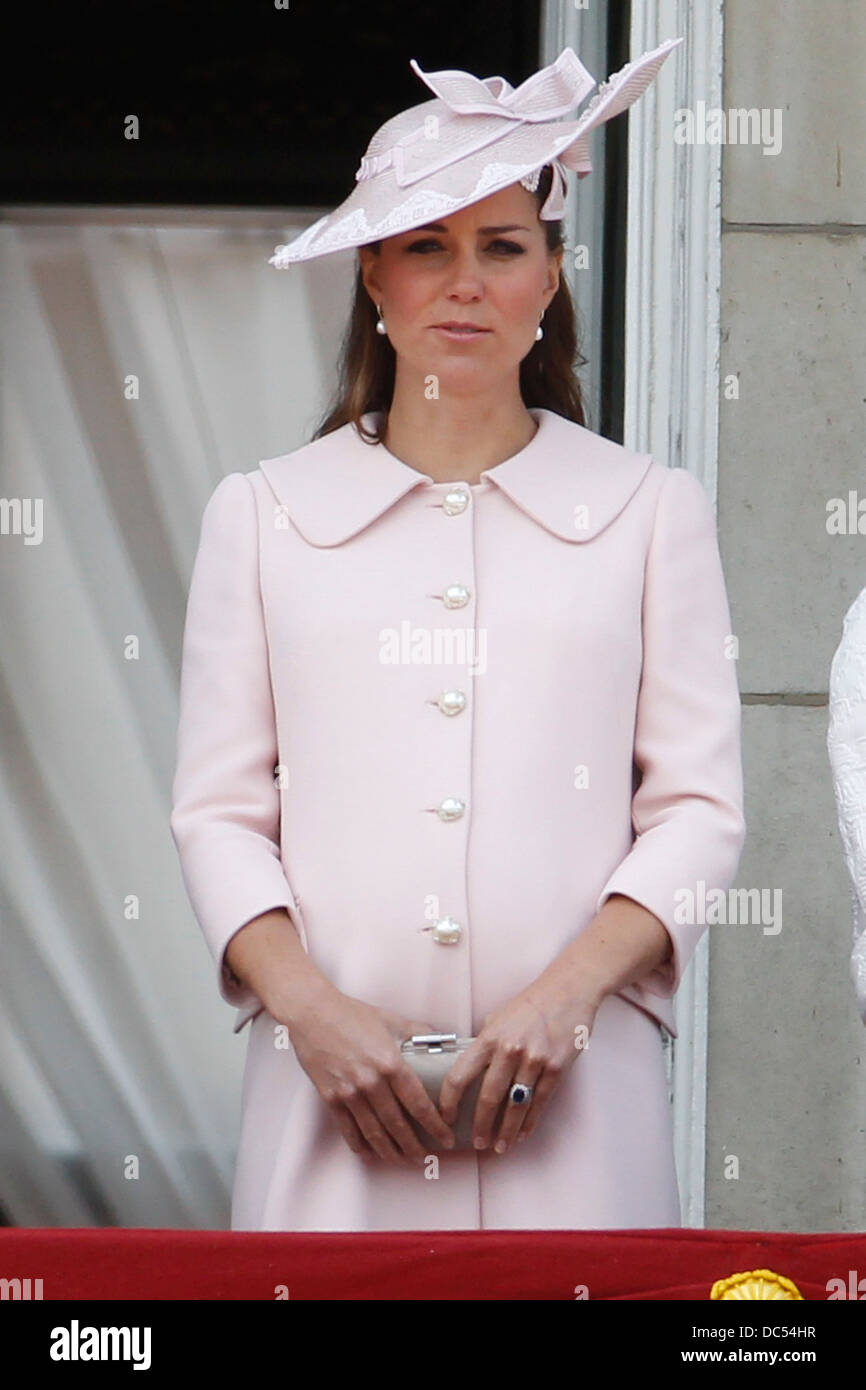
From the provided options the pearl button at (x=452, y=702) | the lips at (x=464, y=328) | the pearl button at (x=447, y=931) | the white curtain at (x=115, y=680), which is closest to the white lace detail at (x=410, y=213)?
the lips at (x=464, y=328)

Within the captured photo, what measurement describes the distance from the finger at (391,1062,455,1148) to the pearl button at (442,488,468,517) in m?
0.62

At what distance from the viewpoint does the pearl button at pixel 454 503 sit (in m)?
2.59

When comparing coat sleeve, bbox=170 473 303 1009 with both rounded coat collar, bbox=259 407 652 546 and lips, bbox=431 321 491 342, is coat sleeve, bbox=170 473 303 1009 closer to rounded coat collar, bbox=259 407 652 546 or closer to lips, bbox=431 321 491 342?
rounded coat collar, bbox=259 407 652 546

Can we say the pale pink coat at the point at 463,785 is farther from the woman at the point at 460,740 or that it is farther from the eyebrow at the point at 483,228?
the eyebrow at the point at 483,228

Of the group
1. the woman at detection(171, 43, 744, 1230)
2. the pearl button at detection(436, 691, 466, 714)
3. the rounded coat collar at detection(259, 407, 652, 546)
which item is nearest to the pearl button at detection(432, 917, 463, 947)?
the woman at detection(171, 43, 744, 1230)

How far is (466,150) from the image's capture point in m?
2.53

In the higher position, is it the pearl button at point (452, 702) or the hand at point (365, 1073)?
the pearl button at point (452, 702)

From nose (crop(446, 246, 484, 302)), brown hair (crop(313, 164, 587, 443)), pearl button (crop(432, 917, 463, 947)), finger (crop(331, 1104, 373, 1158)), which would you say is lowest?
finger (crop(331, 1104, 373, 1158))

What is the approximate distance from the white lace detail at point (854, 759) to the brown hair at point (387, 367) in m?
0.62

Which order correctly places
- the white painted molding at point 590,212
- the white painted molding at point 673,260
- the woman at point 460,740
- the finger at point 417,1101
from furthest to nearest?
the white painted molding at point 590,212, the white painted molding at point 673,260, the woman at point 460,740, the finger at point 417,1101

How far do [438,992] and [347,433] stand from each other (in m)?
0.64

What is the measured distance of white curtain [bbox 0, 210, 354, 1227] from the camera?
4.52m

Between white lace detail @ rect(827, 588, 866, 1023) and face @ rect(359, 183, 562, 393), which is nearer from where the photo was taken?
white lace detail @ rect(827, 588, 866, 1023)
